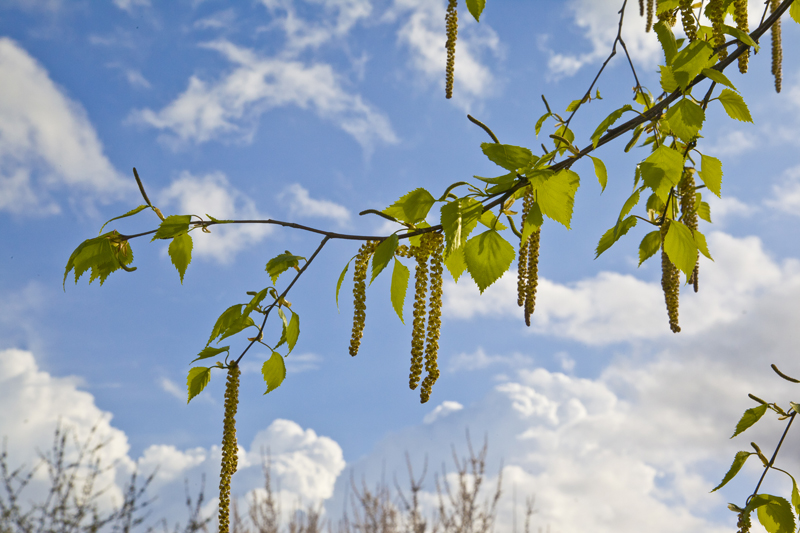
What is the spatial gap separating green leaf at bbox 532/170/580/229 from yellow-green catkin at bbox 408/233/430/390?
28 centimetres

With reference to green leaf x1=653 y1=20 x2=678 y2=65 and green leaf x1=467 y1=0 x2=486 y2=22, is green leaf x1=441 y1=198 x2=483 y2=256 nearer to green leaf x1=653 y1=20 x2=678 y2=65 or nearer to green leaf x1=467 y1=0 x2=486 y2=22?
green leaf x1=467 y1=0 x2=486 y2=22

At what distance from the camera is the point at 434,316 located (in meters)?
1.31

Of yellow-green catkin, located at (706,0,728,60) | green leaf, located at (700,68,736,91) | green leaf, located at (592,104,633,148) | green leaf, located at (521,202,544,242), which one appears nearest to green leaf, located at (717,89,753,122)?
yellow-green catkin, located at (706,0,728,60)

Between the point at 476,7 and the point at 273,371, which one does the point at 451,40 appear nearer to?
the point at 476,7

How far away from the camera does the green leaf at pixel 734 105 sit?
1560mm

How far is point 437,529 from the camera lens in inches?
456

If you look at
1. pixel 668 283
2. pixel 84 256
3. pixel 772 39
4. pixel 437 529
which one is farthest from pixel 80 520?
pixel 772 39

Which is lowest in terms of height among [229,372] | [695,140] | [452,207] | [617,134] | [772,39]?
[229,372]

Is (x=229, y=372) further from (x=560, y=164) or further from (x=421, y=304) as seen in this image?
(x=560, y=164)

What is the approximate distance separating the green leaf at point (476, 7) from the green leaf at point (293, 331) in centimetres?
91

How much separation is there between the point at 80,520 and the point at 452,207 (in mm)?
9124

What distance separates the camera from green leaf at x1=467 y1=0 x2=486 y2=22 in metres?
1.43

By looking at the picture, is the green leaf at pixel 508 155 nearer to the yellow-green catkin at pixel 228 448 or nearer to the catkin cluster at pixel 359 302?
the catkin cluster at pixel 359 302

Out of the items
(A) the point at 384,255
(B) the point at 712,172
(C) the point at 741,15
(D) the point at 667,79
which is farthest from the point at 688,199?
(A) the point at 384,255
